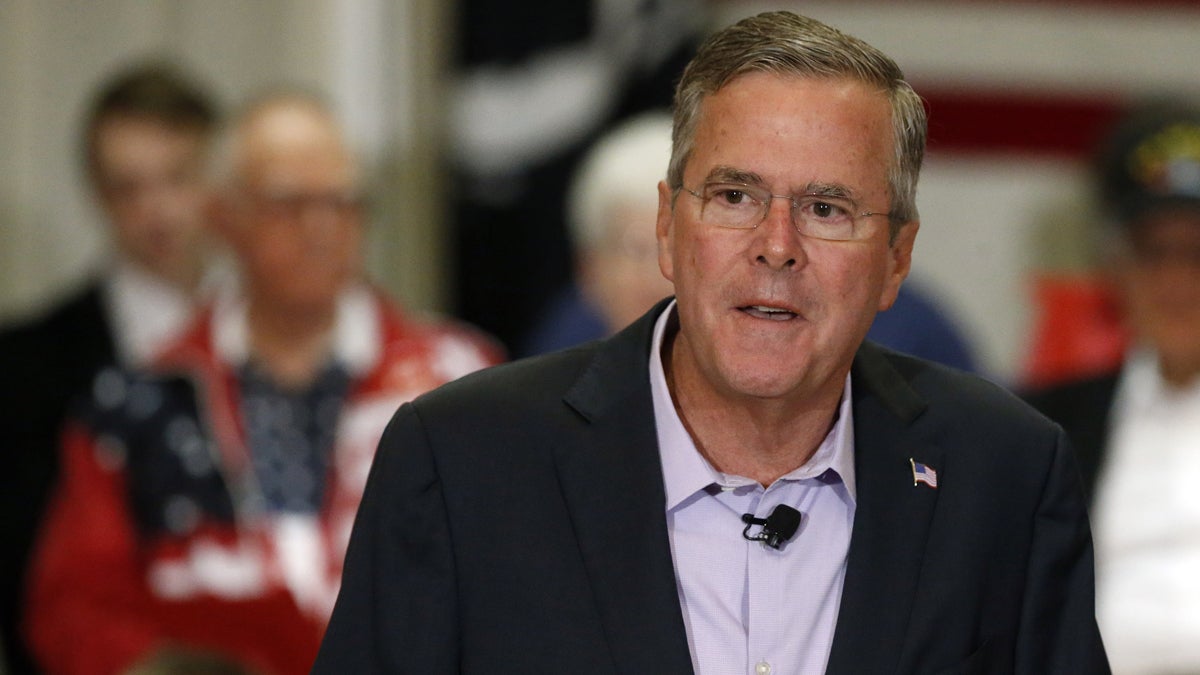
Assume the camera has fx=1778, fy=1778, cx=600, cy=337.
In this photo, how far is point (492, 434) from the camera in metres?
1.55

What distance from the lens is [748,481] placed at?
1.62 metres

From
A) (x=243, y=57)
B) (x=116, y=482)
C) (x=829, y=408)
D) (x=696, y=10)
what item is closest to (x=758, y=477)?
(x=829, y=408)

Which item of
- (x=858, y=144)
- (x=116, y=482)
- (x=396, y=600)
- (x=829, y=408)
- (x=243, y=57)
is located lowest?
(x=116, y=482)

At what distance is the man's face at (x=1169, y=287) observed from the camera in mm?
3309

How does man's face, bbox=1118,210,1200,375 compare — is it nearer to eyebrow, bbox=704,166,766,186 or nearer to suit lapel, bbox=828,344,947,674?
suit lapel, bbox=828,344,947,674

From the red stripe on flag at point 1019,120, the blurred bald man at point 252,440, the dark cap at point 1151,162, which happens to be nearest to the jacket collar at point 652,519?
the blurred bald man at point 252,440

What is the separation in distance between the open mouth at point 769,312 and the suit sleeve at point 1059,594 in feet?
0.96

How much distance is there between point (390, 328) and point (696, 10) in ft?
4.41

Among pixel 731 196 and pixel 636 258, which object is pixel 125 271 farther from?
pixel 731 196

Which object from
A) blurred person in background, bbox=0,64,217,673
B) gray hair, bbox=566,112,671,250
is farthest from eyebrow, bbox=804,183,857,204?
blurred person in background, bbox=0,64,217,673

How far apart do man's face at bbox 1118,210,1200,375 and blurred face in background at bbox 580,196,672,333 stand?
913 millimetres

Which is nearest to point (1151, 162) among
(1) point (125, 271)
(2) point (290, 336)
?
(2) point (290, 336)

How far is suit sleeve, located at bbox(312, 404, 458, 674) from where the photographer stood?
1.48m

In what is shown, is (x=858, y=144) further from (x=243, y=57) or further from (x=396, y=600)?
(x=243, y=57)
